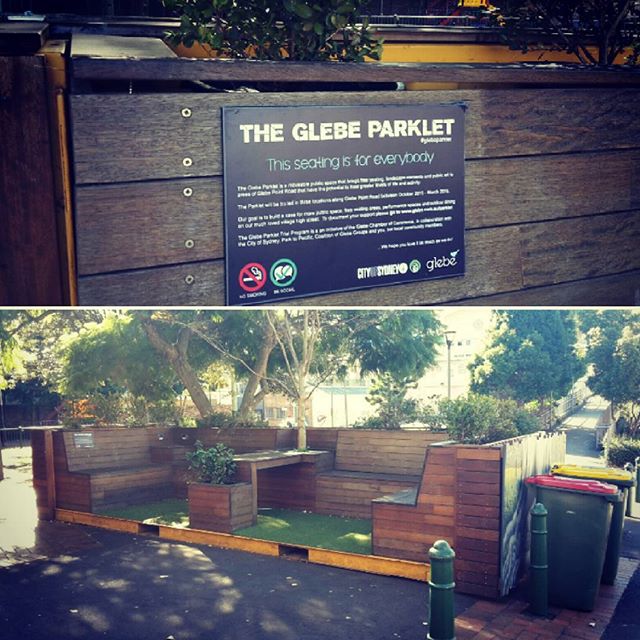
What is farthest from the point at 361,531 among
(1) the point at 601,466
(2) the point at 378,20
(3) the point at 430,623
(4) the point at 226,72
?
(2) the point at 378,20

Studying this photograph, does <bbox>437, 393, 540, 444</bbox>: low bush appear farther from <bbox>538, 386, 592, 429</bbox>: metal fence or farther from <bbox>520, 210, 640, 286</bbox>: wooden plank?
<bbox>520, 210, 640, 286</bbox>: wooden plank

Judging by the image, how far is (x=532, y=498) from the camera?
2.77 metres

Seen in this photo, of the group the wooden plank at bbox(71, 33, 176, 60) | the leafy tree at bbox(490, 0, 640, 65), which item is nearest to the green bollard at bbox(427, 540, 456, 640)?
the wooden plank at bbox(71, 33, 176, 60)

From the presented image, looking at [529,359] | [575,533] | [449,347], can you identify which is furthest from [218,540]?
[575,533]

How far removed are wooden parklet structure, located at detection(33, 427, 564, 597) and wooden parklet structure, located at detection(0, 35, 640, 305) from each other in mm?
451

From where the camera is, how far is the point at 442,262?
10.6 feet

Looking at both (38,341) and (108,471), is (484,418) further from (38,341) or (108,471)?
(38,341)

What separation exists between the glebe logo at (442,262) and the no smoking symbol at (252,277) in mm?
605

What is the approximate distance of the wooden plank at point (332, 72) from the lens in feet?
8.71

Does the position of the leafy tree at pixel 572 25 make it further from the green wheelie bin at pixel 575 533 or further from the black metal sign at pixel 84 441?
the black metal sign at pixel 84 441

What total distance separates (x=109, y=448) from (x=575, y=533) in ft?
5.50

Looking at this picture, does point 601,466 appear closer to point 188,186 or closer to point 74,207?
point 188,186

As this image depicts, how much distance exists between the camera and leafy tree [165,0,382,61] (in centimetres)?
321

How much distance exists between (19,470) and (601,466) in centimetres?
167
